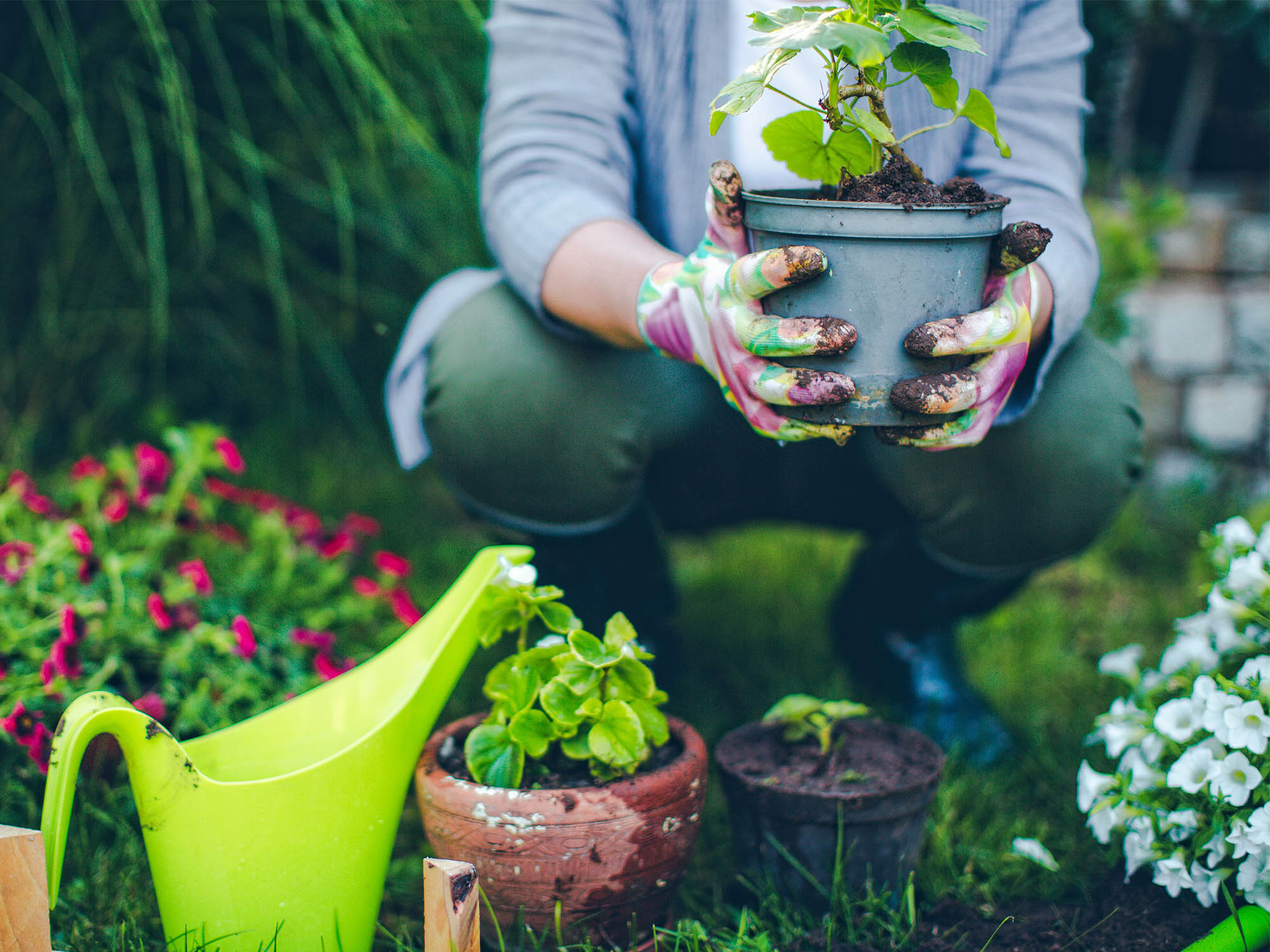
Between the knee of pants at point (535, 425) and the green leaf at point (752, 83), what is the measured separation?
0.42 meters

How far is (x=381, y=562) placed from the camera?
139cm

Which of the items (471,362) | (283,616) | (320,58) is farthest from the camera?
(320,58)

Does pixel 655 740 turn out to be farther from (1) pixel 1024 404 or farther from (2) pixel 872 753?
(1) pixel 1024 404

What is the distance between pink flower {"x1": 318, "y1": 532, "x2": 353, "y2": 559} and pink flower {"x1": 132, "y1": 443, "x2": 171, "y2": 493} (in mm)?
232

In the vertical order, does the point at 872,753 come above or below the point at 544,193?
below

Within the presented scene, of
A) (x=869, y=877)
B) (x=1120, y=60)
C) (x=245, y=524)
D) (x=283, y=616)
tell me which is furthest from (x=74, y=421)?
(x=1120, y=60)

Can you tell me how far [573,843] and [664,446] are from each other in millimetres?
491

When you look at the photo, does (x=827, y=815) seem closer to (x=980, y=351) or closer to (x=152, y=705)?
(x=980, y=351)

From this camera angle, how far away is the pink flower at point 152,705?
3.59 ft

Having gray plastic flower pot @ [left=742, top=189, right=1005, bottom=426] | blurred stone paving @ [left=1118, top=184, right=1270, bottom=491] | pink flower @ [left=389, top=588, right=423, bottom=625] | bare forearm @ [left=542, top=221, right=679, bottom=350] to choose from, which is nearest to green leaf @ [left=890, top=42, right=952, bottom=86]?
gray plastic flower pot @ [left=742, top=189, right=1005, bottom=426]

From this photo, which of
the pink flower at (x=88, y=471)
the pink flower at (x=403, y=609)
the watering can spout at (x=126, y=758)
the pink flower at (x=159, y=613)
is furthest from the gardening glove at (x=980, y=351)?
the pink flower at (x=88, y=471)

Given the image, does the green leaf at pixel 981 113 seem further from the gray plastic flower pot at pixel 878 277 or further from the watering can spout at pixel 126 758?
the watering can spout at pixel 126 758

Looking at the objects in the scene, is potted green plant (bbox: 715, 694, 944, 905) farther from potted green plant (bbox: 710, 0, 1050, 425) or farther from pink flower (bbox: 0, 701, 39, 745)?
pink flower (bbox: 0, 701, 39, 745)

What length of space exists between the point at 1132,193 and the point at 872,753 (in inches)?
64.3
